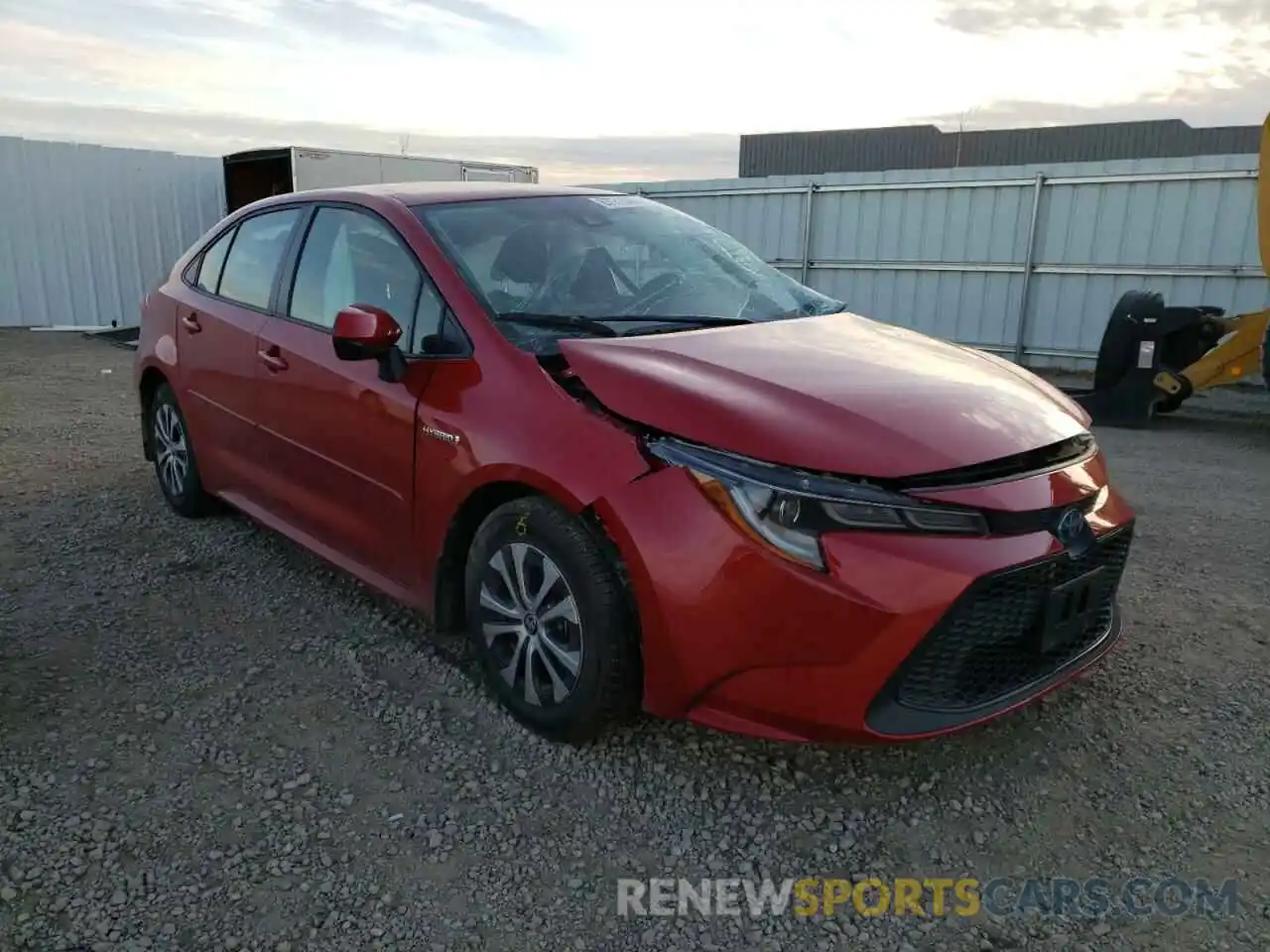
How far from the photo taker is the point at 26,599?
12.2 ft

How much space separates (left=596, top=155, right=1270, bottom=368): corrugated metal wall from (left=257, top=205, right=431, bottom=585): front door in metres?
9.75

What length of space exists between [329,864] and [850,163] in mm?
32523

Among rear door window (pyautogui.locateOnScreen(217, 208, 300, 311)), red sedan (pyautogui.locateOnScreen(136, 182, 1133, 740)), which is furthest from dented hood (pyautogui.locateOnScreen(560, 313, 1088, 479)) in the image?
rear door window (pyautogui.locateOnScreen(217, 208, 300, 311))

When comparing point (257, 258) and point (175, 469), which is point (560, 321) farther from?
point (175, 469)

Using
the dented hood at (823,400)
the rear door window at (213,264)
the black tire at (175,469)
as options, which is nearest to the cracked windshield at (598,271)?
the dented hood at (823,400)

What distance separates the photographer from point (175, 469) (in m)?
4.65

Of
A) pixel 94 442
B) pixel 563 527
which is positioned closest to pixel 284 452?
pixel 563 527

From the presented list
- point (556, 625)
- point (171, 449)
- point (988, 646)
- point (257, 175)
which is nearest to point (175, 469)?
point (171, 449)

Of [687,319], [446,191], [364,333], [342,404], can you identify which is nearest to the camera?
[364,333]

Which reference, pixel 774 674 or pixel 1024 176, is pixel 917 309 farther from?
pixel 774 674

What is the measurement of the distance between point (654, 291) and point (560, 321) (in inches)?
19.1

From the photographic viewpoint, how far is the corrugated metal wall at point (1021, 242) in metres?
10.1

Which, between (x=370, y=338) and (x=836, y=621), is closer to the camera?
(x=836, y=621)

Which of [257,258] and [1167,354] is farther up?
[257,258]
